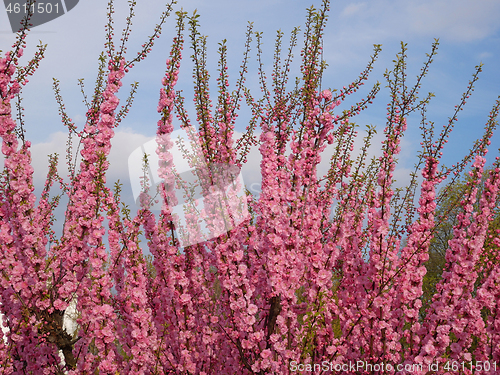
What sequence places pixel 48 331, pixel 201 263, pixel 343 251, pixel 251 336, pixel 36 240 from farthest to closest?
pixel 343 251 → pixel 201 263 → pixel 48 331 → pixel 36 240 → pixel 251 336

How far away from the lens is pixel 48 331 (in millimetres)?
Answer: 5523

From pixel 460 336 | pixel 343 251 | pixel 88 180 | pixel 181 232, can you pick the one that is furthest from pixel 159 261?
pixel 460 336

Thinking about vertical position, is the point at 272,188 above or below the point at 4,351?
above

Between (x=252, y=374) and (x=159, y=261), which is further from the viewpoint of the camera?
(x=159, y=261)

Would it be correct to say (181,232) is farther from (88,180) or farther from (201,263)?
(88,180)

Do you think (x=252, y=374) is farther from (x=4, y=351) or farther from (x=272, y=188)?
(x=4, y=351)

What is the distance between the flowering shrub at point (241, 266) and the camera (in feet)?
16.2

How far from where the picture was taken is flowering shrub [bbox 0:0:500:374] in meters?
4.94

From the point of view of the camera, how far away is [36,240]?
5184mm

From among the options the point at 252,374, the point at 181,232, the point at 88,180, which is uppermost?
the point at 88,180

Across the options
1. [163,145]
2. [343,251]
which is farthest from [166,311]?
[343,251]

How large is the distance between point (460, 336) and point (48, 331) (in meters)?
5.76

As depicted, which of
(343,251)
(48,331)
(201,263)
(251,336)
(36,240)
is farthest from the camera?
(343,251)

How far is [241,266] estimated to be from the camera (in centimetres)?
472
